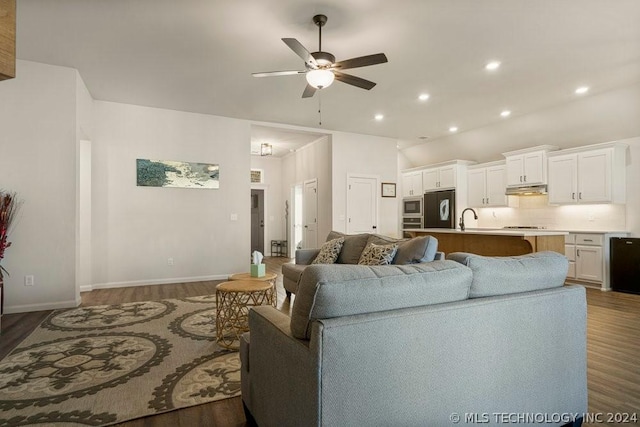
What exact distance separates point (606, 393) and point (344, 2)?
11.2ft

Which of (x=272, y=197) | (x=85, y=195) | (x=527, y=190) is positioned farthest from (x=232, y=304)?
(x=272, y=197)

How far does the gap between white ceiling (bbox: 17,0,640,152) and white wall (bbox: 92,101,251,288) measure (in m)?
0.41

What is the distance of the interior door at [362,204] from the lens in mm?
7121

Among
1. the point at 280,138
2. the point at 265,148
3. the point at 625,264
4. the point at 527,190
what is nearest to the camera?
the point at 625,264

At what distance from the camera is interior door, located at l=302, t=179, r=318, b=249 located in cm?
766

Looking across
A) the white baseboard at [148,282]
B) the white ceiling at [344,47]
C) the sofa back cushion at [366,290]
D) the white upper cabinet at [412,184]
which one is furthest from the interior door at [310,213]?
the sofa back cushion at [366,290]

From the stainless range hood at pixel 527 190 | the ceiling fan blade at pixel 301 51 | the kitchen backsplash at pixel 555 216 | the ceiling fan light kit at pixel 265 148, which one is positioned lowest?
the kitchen backsplash at pixel 555 216

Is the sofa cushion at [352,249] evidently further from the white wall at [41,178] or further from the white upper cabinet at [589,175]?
the white upper cabinet at [589,175]

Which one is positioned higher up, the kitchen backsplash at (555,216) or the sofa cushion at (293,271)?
the kitchen backsplash at (555,216)

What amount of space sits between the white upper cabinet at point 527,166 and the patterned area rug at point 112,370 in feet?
20.1

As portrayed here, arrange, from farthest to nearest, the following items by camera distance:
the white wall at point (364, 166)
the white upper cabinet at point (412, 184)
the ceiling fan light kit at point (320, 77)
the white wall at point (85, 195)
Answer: the white upper cabinet at point (412, 184)
the white wall at point (364, 166)
the white wall at point (85, 195)
the ceiling fan light kit at point (320, 77)

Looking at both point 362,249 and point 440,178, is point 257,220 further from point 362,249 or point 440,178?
point 362,249

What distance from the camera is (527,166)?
6.38m

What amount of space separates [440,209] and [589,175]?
293 cm
